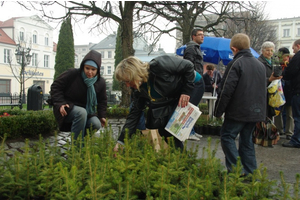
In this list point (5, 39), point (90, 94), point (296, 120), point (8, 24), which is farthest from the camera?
point (8, 24)

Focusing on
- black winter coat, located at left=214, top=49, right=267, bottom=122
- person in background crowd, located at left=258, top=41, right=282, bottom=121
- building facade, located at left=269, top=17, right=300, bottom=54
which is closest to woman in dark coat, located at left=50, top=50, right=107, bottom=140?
black winter coat, located at left=214, top=49, right=267, bottom=122

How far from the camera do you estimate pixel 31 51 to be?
4916cm

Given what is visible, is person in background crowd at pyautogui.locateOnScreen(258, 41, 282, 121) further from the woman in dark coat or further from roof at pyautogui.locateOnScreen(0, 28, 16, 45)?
roof at pyautogui.locateOnScreen(0, 28, 16, 45)

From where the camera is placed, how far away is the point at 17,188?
2.14 m

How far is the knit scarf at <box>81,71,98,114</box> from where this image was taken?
3.96 metres

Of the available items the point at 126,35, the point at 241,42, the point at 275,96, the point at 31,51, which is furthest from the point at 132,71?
the point at 31,51

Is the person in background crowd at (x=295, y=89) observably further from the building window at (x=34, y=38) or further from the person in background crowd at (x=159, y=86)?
the building window at (x=34, y=38)

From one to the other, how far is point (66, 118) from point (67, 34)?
41.7m

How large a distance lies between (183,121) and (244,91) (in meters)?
0.84

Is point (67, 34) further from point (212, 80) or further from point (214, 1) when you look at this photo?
point (212, 80)

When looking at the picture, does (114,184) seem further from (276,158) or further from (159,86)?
(276,158)

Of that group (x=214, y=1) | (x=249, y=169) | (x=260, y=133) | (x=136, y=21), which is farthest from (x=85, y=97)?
(x=214, y=1)

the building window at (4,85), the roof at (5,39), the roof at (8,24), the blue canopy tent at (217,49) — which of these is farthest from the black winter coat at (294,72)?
the roof at (8,24)

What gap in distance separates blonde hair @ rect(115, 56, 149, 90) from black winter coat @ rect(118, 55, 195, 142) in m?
0.21
